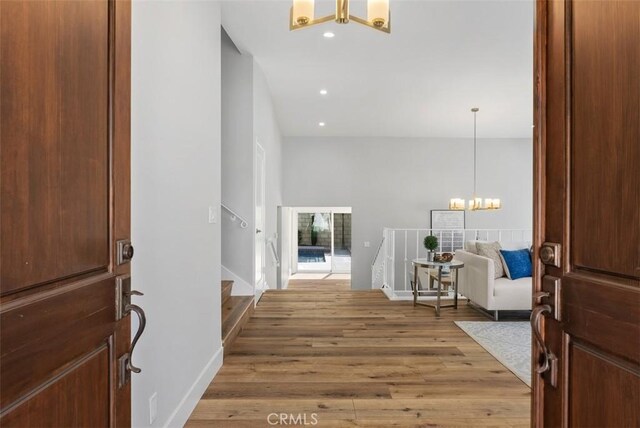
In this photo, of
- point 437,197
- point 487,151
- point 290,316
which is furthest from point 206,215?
point 487,151

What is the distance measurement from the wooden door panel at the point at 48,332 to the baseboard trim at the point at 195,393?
4.11ft

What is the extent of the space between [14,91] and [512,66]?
17.7ft

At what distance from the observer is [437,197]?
28.0 ft

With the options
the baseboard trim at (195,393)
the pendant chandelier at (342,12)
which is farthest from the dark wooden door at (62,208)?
the pendant chandelier at (342,12)

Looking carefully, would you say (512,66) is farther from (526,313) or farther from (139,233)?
(139,233)

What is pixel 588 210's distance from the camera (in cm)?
84

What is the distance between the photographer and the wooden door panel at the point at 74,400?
2.23ft

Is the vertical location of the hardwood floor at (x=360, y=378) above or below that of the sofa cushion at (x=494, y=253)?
below

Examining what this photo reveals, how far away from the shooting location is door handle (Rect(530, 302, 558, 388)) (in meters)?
0.93

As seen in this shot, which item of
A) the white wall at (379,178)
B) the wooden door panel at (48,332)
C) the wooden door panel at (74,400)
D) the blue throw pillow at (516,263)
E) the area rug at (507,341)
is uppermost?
the white wall at (379,178)

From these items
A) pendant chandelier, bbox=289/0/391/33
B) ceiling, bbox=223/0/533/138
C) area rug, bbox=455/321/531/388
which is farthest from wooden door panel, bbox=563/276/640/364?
ceiling, bbox=223/0/533/138

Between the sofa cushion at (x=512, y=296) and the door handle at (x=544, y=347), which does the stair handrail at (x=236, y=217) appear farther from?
the door handle at (x=544, y=347)

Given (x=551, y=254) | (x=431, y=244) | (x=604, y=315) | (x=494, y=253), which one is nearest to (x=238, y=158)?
(x=431, y=244)

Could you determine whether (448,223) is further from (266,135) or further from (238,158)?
(238,158)
